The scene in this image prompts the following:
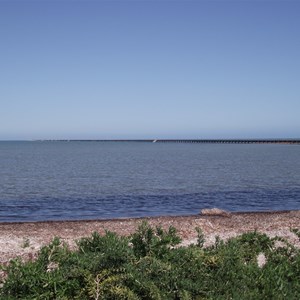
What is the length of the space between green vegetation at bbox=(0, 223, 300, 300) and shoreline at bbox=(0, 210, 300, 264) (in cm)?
900

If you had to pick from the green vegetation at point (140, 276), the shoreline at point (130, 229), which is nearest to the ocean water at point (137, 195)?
the shoreline at point (130, 229)

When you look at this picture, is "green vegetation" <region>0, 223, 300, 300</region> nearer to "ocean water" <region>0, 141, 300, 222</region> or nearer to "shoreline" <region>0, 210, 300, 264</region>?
"shoreline" <region>0, 210, 300, 264</region>

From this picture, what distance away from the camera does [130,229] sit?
1900 cm

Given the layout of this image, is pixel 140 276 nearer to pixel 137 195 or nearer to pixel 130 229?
pixel 130 229

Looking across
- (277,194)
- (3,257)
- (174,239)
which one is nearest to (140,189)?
(277,194)

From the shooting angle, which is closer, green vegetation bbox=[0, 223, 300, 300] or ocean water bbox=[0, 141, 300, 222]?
green vegetation bbox=[0, 223, 300, 300]

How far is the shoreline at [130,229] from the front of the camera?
14.8m

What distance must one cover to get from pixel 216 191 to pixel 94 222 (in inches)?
787

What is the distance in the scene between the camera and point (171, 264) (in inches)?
174

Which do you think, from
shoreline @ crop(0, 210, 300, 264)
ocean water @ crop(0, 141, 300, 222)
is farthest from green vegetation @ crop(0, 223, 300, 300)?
ocean water @ crop(0, 141, 300, 222)

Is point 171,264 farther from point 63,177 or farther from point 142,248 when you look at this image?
point 63,177

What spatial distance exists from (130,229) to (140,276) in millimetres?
15146

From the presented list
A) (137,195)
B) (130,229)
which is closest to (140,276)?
(130,229)

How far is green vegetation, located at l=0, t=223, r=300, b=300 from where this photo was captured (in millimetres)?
3850
